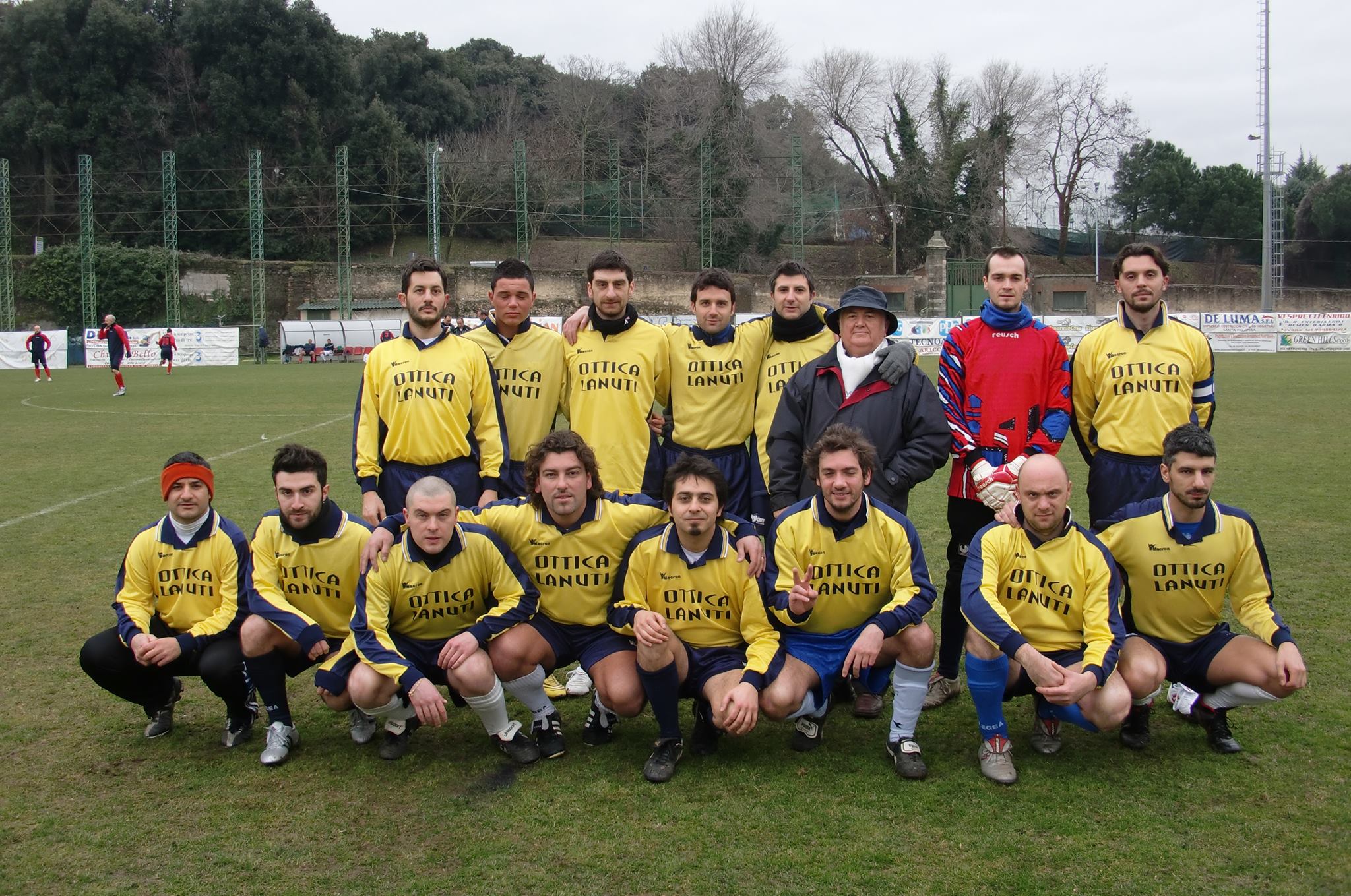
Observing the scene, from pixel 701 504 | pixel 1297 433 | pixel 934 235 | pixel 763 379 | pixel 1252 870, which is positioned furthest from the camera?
pixel 934 235

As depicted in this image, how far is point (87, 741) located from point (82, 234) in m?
40.0

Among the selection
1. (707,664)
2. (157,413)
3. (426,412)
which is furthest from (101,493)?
(157,413)

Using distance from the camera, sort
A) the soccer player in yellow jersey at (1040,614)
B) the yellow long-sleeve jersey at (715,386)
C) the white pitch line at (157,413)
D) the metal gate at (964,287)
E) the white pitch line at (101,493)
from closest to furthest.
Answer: the soccer player in yellow jersey at (1040,614)
the yellow long-sleeve jersey at (715,386)
the white pitch line at (101,493)
the white pitch line at (157,413)
the metal gate at (964,287)

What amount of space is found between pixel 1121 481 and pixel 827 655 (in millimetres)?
1481

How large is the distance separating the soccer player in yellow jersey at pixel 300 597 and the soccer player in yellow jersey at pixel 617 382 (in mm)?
1161

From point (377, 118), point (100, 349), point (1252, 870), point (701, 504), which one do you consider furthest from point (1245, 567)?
point (377, 118)

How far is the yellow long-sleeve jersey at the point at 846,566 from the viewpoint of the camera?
396cm

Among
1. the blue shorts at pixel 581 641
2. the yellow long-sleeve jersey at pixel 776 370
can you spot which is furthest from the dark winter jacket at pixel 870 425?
the blue shorts at pixel 581 641

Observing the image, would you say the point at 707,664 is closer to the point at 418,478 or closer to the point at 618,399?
the point at 618,399

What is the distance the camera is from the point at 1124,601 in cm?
418

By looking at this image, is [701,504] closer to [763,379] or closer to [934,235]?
[763,379]

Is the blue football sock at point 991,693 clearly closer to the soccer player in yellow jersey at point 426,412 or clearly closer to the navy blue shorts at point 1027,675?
the navy blue shorts at point 1027,675

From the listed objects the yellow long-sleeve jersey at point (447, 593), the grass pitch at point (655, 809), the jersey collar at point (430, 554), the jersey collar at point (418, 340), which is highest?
the jersey collar at point (418, 340)

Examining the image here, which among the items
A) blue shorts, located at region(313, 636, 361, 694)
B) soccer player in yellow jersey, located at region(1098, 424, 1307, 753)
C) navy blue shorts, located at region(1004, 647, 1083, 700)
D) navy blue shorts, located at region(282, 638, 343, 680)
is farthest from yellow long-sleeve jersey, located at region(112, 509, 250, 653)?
soccer player in yellow jersey, located at region(1098, 424, 1307, 753)
